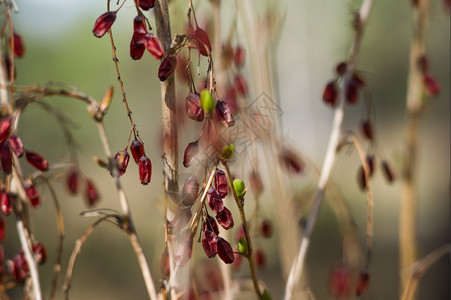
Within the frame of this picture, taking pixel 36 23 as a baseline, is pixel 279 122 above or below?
below

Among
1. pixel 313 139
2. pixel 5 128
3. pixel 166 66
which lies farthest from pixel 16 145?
pixel 313 139

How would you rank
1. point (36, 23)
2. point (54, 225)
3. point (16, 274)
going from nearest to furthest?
point (16, 274), point (54, 225), point (36, 23)

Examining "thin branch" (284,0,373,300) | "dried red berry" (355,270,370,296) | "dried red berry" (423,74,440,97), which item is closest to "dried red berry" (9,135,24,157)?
"thin branch" (284,0,373,300)

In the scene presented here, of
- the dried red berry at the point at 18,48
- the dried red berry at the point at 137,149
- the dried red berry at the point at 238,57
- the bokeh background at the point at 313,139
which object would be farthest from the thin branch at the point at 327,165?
the bokeh background at the point at 313,139

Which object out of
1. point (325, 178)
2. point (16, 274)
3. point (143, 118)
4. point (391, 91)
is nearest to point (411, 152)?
point (325, 178)

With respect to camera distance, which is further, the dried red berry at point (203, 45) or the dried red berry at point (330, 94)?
the dried red berry at point (330, 94)

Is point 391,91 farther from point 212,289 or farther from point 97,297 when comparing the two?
point 212,289

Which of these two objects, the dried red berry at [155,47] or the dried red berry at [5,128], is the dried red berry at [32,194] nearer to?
the dried red berry at [5,128]
